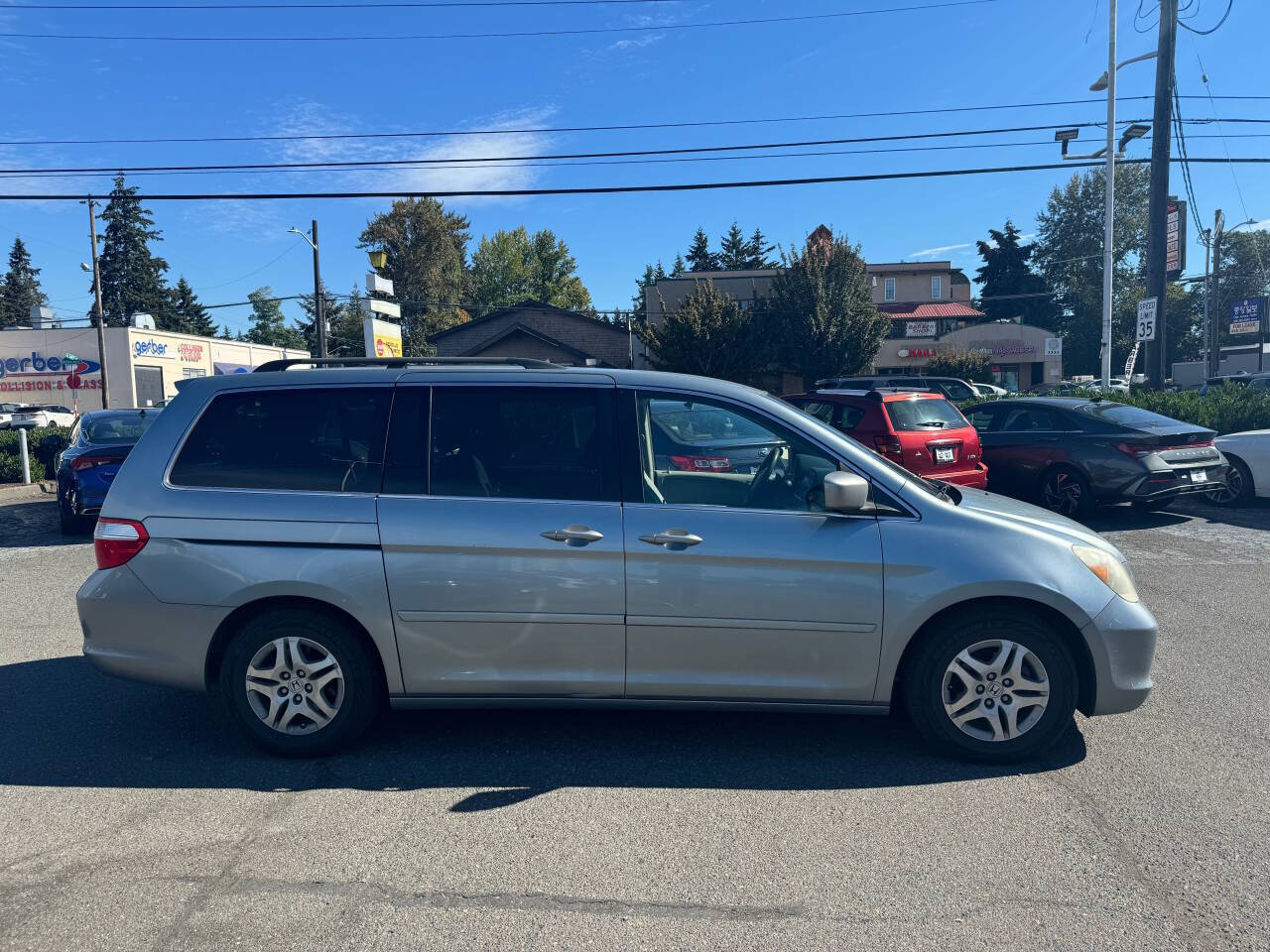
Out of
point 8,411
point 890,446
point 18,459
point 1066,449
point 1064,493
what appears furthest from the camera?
point 8,411

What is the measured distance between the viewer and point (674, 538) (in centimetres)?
384

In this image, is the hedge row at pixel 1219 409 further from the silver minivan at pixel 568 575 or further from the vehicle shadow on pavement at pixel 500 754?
the vehicle shadow on pavement at pixel 500 754

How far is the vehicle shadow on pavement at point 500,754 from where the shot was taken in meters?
3.89

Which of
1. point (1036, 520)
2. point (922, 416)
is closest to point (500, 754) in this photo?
point (1036, 520)

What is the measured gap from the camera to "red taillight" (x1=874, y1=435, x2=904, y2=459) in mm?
9992

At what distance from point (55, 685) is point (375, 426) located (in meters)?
2.90

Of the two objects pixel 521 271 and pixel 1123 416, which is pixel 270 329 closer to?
pixel 521 271

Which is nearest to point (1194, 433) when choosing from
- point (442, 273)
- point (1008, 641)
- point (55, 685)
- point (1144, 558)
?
point (1144, 558)

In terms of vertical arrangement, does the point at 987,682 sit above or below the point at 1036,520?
below

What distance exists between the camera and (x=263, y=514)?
13.2 feet

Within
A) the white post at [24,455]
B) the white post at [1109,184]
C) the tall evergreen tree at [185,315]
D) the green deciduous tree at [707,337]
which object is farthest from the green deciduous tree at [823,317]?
the tall evergreen tree at [185,315]

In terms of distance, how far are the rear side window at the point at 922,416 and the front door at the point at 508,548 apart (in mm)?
6864

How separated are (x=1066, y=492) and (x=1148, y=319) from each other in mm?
8361

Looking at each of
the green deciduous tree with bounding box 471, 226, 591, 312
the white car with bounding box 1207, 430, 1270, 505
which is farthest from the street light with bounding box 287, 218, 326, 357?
the green deciduous tree with bounding box 471, 226, 591, 312
